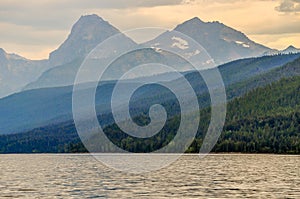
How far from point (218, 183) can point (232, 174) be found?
27.7m

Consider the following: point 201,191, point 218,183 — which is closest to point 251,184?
point 218,183

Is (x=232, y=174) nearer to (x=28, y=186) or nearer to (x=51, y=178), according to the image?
(x=51, y=178)

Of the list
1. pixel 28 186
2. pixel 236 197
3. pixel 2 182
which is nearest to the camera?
pixel 236 197

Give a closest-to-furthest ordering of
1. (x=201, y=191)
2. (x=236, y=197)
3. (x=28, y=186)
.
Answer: (x=236, y=197), (x=201, y=191), (x=28, y=186)

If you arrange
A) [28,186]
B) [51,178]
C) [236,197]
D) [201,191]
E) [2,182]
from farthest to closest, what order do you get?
[51,178]
[2,182]
[28,186]
[201,191]
[236,197]

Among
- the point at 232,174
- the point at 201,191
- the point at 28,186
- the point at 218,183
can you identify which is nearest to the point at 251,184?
the point at 218,183

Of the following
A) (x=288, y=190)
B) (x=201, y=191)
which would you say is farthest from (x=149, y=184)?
(x=288, y=190)

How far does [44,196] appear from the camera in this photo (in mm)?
126000

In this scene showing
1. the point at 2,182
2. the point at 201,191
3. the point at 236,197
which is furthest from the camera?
the point at 2,182

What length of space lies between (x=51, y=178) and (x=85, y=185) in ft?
82.7

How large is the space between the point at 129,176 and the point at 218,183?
30084mm

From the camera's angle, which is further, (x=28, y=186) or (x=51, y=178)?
(x=51, y=178)

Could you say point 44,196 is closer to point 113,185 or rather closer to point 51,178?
point 113,185

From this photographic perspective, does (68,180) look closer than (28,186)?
No
